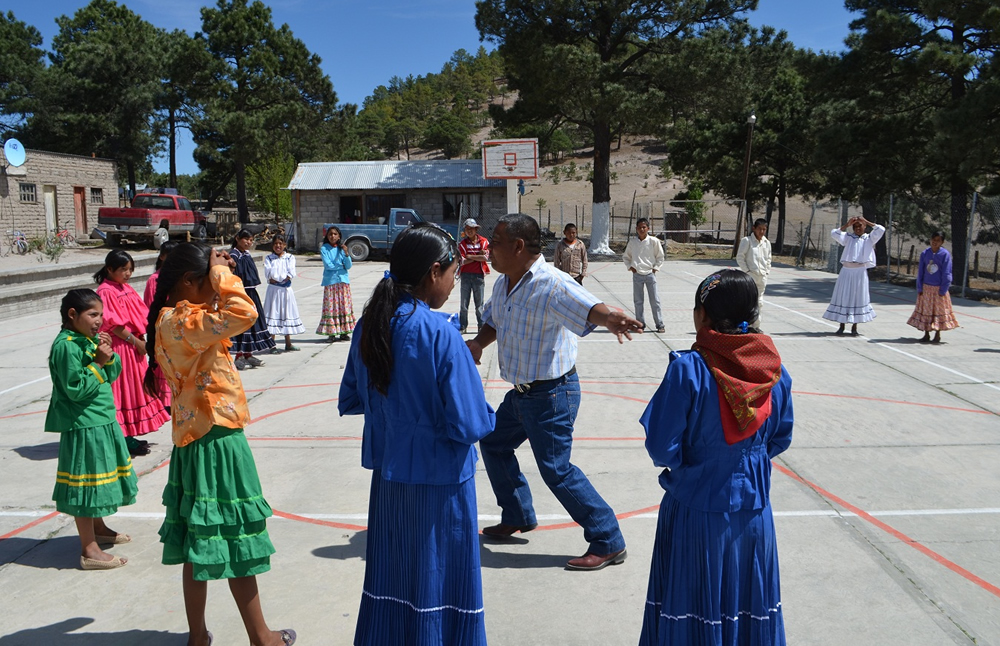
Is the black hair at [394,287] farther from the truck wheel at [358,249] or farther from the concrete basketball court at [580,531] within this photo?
the truck wheel at [358,249]

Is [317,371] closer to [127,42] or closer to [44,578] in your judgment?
[44,578]

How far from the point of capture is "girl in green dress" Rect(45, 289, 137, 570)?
399 centimetres

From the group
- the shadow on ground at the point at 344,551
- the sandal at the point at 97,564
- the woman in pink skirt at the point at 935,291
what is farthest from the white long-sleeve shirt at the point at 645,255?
the sandal at the point at 97,564

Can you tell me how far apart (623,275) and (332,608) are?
737 inches

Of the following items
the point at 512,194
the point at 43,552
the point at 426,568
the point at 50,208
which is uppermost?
the point at 512,194

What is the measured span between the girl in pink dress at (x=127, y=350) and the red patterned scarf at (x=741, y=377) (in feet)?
13.8

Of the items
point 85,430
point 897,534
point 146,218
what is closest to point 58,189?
point 146,218

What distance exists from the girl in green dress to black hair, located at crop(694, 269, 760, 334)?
10.7 feet

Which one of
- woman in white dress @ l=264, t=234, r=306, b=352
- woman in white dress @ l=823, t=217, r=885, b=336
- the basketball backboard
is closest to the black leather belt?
woman in white dress @ l=264, t=234, r=306, b=352

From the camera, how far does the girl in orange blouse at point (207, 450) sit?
9.89 feet

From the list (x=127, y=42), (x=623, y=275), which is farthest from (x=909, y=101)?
(x=127, y=42)

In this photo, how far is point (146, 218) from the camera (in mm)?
29719

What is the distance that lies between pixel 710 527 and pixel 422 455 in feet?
3.37

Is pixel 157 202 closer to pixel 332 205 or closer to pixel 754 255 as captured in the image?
pixel 332 205
